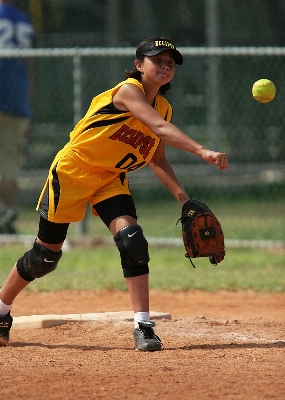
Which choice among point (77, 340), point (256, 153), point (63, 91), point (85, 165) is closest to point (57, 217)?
point (85, 165)

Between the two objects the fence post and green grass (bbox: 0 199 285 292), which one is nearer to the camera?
green grass (bbox: 0 199 285 292)

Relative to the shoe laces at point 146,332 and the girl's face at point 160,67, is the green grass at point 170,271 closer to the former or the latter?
the shoe laces at point 146,332

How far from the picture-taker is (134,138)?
4887 mm

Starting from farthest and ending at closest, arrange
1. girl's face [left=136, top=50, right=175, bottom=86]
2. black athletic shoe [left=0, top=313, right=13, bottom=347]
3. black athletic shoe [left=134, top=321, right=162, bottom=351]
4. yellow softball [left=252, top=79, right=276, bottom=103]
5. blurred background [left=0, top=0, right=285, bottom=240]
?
blurred background [left=0, top=0, right=285, bottom=240]
yellow softball [left=252, top=79, right=276, bottom=103]
black athletic shoe [left=0, top=313, right=13, bottom=347]
girl's face [left=136, top=50, right=175, bottom=86]
black athletic shoe [left=134, top=321, right=162, bottom=351]

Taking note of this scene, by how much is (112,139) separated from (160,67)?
0.48m

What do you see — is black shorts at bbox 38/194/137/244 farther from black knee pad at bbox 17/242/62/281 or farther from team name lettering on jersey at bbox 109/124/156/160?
team name lettering on jersey at bbox 109/124/156/160

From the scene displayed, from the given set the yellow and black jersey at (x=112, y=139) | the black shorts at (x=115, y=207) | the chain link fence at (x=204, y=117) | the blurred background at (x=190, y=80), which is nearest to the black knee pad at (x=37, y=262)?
the black shorts at (x=115, y=207)

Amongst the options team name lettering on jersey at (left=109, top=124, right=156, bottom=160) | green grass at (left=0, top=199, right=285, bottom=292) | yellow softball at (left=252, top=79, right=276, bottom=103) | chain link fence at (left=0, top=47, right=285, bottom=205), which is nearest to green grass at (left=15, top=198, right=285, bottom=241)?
green grass at (left=0, top=199, right=285, bottom=292)

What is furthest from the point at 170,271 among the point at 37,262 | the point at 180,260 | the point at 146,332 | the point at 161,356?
the point at 161,356

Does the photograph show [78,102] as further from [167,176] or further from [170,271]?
[167,176]

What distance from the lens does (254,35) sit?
16.2 meters

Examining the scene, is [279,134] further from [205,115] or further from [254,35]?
[254,35]

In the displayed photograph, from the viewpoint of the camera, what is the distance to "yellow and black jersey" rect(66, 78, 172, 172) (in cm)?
486

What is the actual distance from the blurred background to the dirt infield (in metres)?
3.45
